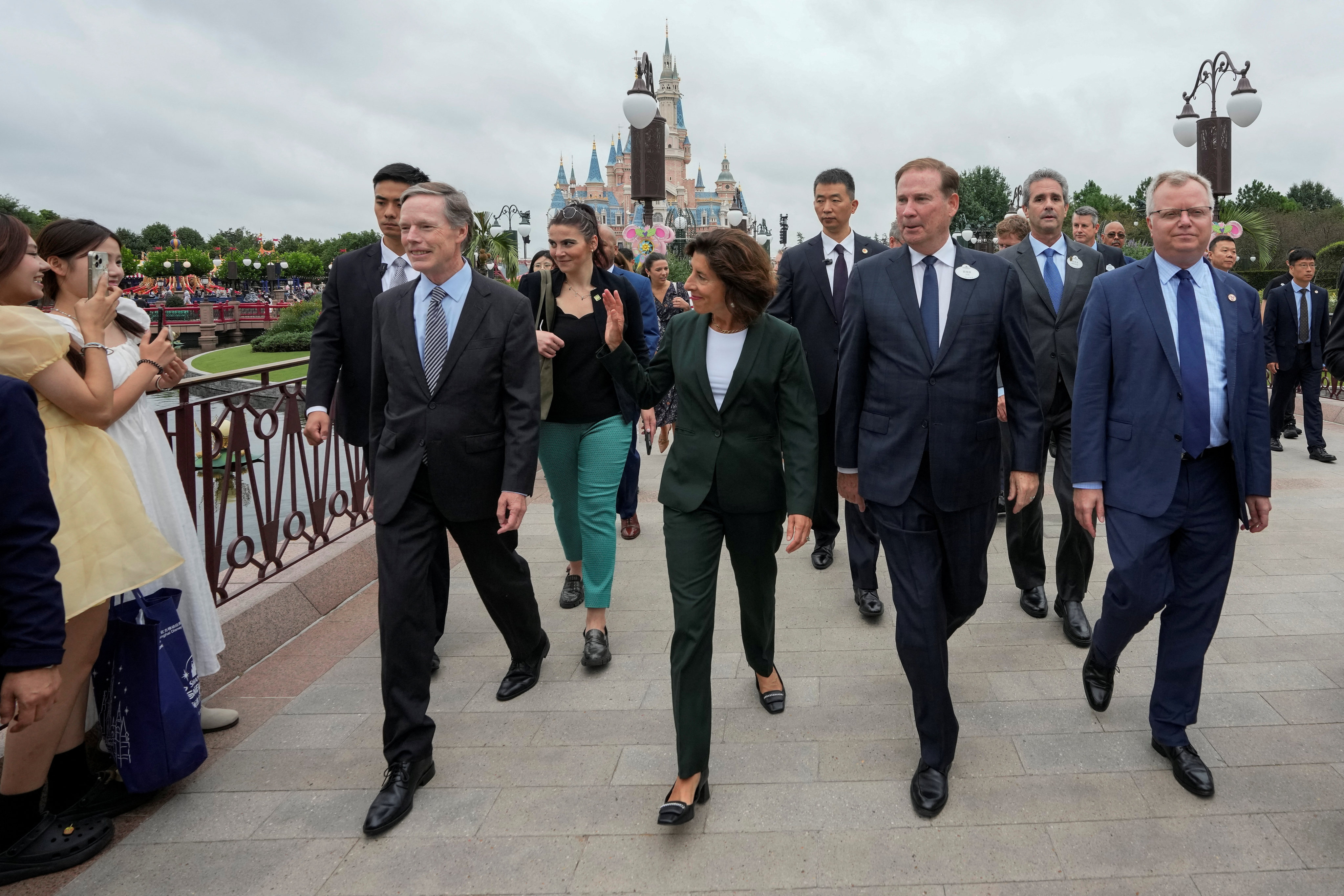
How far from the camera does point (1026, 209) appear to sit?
4.82 metres

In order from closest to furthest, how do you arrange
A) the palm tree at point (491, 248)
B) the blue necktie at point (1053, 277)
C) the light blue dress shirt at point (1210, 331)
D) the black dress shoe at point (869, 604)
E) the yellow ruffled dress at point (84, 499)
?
the yellow ruffled dress at point (84, 499) → the light blue dress shirt at point (1210, 331) → the blue necktie at point (1053, 277) → the black dress shoe at point (869, 604) → the palm tree at point (491, 248)

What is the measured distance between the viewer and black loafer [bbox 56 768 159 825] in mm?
2777

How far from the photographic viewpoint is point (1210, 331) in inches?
116

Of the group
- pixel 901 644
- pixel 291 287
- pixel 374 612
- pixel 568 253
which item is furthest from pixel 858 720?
pixel 291 287

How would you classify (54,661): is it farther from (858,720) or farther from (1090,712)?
(1090,712)

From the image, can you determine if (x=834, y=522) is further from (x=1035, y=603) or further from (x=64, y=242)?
(x=64, y=242)

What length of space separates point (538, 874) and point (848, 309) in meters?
2.12

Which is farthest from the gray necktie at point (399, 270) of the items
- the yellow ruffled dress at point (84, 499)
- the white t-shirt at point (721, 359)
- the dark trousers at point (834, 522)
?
the dark trousers at point (834, 522)

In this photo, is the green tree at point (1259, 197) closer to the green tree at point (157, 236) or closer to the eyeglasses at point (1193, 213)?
the eyeglasses at point (1193, 213)

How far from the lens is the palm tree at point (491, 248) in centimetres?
2280

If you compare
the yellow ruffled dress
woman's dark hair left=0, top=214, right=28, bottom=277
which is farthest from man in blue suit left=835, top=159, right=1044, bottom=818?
woman's dark hair left=0, top=214, right=28, bottom=277

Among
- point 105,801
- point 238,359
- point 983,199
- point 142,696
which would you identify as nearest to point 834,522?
point 142,696

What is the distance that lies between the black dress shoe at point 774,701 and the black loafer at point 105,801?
223 centimetres

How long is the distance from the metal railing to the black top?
1082 millimetres
